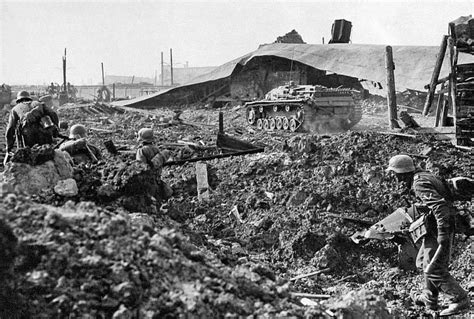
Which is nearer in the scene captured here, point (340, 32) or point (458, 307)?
point (458, 307)

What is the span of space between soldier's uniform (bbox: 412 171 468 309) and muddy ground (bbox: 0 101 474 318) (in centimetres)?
53

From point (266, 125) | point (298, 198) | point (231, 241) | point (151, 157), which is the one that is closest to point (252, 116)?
point (266, 125)

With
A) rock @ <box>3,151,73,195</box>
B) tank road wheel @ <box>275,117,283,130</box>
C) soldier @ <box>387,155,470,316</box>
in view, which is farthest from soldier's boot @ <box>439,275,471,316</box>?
tank road wheel @ <box>275,117,283,130</box>

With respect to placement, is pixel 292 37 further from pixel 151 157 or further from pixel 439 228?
pixel 439 228

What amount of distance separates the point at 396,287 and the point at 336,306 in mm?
2510

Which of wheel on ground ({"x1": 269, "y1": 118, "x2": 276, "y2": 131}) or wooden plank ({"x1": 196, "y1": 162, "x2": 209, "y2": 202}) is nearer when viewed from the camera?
wooden plank ({"x1": 196, "y1": 162, "x2": 209, "y2": 202})

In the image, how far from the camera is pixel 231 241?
7.97 m

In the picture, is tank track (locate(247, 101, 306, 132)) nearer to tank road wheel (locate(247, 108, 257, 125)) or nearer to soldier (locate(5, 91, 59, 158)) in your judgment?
tank road wheel (locate(247, 108, 257, 125))

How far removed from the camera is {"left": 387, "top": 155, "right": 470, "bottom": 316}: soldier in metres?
5.30

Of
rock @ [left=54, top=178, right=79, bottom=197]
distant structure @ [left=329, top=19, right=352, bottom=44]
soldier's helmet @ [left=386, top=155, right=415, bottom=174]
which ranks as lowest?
rock @ [left=54, top=178, right=79, bottom=197]

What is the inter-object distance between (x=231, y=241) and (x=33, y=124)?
309cm

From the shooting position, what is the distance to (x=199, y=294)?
11.7ft

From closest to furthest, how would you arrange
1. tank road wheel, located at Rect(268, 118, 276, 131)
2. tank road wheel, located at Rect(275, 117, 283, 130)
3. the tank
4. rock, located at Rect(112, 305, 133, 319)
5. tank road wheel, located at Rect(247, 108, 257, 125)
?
rock, located at Rect(112, 305, 133, 319)
the tank
tank road wheel, located at Rect(275, 117, 283, 130)
tank road wheel, located at Rect(268, 118, 276, 131)
tank road wheel, located at Rect(247, 108, 257, 125)

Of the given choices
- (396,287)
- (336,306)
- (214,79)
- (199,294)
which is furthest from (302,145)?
(214,79)
